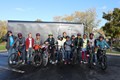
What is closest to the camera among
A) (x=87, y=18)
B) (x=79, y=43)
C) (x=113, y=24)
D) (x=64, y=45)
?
(x=79, y=43)

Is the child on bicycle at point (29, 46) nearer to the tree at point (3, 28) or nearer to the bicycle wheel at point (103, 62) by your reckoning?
the bicycle wheel at point (103, 62)

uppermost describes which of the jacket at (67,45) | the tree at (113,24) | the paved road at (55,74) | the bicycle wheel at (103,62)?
the tree at (113,24)

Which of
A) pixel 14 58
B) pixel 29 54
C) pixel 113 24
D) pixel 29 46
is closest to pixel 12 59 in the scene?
pixel 14 58

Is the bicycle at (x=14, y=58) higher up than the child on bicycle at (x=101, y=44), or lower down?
lower down

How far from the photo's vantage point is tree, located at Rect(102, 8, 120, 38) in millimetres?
41531

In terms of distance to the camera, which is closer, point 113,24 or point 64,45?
point 64,45

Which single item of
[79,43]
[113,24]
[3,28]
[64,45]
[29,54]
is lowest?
[29,54]

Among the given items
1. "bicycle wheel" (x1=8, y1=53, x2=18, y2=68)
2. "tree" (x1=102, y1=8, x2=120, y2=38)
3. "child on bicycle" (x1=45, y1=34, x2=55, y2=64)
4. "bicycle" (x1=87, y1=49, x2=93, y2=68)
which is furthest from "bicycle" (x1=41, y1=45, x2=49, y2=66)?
"tree" (x1=102, y1=8, x2=120, y2=38)

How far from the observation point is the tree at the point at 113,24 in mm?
41531

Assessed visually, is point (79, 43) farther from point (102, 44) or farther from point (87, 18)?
point (87, 18)

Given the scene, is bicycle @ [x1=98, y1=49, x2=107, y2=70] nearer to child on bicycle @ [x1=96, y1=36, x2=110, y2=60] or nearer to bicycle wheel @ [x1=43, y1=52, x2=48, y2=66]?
child on bicycle @ [x1=96, y1=36, x2=110, y2=60]

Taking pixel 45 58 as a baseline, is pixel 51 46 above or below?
above

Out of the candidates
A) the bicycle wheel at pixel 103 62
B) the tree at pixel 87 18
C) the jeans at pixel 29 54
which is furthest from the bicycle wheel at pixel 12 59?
the tree at pixel 87 18

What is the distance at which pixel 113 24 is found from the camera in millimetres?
42281
